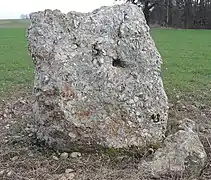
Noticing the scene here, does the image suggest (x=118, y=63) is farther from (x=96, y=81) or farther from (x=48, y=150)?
(x=48, y=150)

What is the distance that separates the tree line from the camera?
6490 centimetres

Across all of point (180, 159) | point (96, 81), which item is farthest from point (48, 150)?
point (180, 159)

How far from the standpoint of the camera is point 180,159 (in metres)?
5.25

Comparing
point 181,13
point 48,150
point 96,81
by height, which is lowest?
point 181,13

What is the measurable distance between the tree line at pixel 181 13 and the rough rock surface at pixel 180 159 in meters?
59.1

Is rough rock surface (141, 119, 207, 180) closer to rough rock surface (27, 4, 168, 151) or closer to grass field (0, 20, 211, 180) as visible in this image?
grass field (0, 20, 211, 180)

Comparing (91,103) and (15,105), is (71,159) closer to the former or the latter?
(91,103)

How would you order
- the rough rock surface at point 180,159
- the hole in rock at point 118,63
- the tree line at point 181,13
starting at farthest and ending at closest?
the tree line at point 181,13 → the hole in rock at point 118,63 → the rough rock surface at point 180,159

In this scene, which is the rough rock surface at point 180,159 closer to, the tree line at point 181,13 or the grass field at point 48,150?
the grass field at point 48,150

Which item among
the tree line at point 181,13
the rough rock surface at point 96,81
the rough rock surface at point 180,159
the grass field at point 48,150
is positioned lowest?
the tree line at point 181,13

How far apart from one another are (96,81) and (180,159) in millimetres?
1450

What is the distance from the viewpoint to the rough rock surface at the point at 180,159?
516cm

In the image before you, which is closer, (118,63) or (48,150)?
(48,150)

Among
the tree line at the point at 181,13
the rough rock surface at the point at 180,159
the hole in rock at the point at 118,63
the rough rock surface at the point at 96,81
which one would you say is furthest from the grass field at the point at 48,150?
the tree line at the point at 181,13
